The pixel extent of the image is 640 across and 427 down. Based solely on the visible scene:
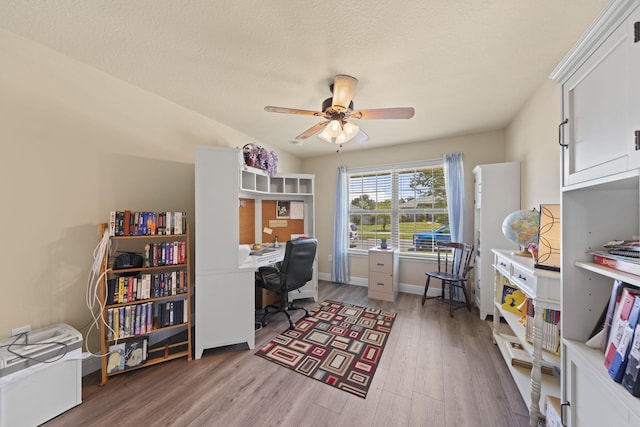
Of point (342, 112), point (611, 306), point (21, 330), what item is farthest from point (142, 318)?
point (611, 306)

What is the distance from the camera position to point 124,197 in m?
2.08

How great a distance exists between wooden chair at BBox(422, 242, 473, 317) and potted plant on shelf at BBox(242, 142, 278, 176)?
2666 mm

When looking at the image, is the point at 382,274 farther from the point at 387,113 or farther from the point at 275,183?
the point at 387,113

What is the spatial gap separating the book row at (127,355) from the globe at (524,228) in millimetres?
3321

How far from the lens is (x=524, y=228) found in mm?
1862

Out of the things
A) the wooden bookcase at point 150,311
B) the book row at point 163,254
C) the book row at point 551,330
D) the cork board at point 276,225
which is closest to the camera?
the book row at point 551,330

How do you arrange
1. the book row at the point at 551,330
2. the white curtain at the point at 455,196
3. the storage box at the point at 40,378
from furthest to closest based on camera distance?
the white curtain at the point at 455,196, the book row at the point at 551,330, the storage box at the point at 40,378

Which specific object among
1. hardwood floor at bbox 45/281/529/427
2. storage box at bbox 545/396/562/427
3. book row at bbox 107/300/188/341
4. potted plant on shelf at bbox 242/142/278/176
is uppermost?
potted plant on shelf at bbox 242/142/278/176

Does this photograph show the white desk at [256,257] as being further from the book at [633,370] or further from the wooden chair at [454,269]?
the book at [633,370]

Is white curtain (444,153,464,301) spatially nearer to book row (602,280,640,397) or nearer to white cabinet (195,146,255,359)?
book row (602,280,640,397)

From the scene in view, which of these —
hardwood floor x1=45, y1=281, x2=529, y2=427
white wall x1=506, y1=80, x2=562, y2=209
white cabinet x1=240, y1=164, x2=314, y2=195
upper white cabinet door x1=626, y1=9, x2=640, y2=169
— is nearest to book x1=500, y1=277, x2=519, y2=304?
hardwood floor x1=45, y1=281, x2=529, y2=427

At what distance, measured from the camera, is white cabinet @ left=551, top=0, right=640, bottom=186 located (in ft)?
2.37

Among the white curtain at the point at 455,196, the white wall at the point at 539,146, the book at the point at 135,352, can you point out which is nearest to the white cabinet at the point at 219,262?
the book at the point at 135,352

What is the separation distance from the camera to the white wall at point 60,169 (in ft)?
4.97
